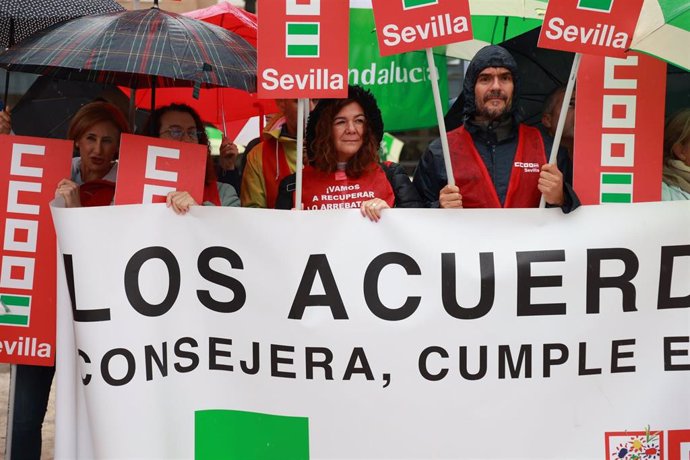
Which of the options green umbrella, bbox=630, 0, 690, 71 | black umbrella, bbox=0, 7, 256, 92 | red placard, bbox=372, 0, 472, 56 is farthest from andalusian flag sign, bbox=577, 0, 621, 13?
black umbrella, bbox=0, 7, 256, 92

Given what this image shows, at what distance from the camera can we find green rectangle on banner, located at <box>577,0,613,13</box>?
13.2 ft

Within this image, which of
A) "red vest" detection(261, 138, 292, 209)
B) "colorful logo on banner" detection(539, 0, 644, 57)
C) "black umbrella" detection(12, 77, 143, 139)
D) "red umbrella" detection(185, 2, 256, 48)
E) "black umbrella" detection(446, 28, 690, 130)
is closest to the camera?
"colorful logo on banner" detection(539, 0, 644, 57)

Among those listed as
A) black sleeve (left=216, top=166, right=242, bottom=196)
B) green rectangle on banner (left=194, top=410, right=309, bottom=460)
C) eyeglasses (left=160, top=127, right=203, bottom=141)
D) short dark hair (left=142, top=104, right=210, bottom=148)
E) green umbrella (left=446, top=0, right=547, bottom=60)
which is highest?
green umbrella (left=446, top=0, right=547, bottom=60)

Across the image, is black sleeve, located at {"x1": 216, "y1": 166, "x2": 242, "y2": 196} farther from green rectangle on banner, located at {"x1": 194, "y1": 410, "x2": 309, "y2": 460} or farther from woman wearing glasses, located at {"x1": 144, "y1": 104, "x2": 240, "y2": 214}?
green rectangle on banner, located at {"x1": 194, "y1": 410, "x2": 309, "y2": 460}

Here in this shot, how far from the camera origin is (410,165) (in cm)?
1908

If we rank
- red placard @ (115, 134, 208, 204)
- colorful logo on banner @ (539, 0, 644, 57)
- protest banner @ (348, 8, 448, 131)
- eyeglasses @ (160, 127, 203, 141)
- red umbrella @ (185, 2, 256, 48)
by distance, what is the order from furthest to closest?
protest banner @ (348, 8, 448, 131) < red umbrella @ (185, 2, 256, 48) < eyeglasses @ (160, 127, 203, 141) < red placard @ (115, 134, 208, 204) < colorful logo on banner @ (539, 0, 644, 57)

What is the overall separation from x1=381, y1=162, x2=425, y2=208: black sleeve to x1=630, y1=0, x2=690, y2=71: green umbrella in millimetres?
1072

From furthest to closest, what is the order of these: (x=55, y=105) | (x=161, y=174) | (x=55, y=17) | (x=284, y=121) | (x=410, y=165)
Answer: (x=410, y=165)
(x=55, y=105)
(x=284, y=121)
(x=55, y=17)
(x=161, y=174)

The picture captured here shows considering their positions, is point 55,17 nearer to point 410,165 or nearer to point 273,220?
point 273,220

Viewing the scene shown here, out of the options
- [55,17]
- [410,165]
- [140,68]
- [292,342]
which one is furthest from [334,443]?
[410,165]

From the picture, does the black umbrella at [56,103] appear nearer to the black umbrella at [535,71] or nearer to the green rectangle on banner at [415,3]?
the black umbrella at [535,71]

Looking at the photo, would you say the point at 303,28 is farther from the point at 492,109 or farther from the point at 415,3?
the point at 492,109

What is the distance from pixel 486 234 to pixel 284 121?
5.33ft

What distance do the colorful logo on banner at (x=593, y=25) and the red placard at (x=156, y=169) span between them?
1.47 meters
